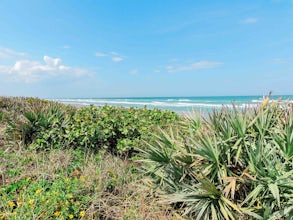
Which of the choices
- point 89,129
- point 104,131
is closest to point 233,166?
point 104,131

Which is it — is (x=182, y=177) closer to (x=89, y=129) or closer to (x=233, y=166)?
(x=233, y=166)

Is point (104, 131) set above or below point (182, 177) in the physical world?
above

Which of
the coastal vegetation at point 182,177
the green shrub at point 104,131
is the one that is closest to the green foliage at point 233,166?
the coastal vegetation at point 182,177

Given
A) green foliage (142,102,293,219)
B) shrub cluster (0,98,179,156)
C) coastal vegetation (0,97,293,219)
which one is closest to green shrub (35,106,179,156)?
shrub cluster (0,98,179,156)

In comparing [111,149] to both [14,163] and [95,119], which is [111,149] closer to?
[95,119]

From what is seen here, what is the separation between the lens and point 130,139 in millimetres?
5348

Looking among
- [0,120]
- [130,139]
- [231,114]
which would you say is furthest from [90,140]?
[0,120]

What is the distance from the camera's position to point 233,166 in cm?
316

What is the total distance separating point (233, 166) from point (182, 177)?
2.26 ft

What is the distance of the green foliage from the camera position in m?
2.81

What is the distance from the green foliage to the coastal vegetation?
0.01 m

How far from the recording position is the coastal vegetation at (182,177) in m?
2.90

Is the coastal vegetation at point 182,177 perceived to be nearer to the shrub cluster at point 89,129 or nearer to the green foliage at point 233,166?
the green foliage at point 233,166

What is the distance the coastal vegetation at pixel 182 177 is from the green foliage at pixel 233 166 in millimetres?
12
